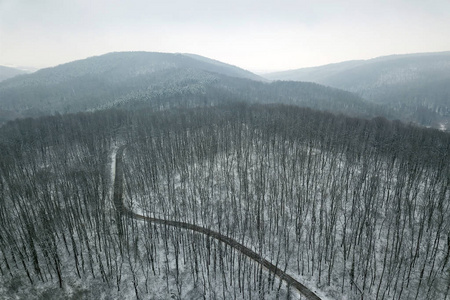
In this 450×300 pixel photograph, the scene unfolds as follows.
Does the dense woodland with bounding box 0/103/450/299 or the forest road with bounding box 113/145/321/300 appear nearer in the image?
the forest road with bounding box 113/145/321/300

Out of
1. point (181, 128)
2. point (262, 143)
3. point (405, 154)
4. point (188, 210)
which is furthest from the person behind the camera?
point (181, 128)

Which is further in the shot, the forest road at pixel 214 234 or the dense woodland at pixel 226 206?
the dense woodland at pixel 226 206

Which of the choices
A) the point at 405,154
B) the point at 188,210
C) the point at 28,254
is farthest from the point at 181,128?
the point at 405,154

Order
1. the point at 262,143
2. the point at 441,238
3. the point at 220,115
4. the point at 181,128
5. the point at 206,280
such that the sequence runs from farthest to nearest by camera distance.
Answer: the point at 220,115 < the point at 181,128 < the point at 262,143 < the point at 441,238 < the point at 206,280

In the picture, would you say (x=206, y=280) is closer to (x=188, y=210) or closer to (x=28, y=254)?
(x=188, y=210)

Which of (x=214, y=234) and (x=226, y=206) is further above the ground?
(x=226, y=206)

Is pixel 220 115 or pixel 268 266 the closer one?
pixel 268 266

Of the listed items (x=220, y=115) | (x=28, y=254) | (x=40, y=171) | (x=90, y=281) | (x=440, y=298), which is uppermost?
(x=220, y=115)

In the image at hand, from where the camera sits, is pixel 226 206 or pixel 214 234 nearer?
pixel 214 234
